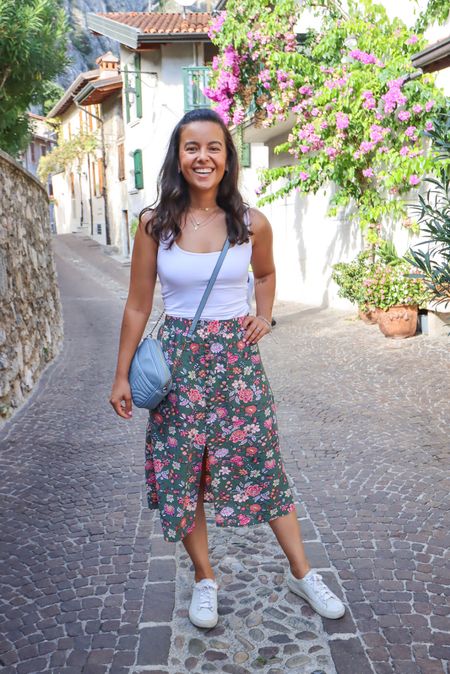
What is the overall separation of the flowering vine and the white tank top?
6103 mm

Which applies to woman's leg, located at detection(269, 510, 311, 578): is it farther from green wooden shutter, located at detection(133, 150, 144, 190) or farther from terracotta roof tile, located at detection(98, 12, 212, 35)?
green wooden shutter, located at detection(133, 150, 144, 190)

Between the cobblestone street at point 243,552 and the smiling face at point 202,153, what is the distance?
A: 159 centimetres

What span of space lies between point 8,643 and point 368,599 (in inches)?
53.1

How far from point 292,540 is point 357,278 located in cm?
741

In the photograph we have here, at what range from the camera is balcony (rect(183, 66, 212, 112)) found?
1806 cm

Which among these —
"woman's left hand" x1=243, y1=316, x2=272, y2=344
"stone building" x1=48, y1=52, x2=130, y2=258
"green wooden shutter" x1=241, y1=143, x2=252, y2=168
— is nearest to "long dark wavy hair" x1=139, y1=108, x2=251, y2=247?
"woman's left hand" x1=243, y1=316, x2=272, y2=344

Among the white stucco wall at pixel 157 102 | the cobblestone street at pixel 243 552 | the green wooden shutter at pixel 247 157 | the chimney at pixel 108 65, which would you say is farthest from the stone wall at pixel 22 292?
the chimney at pixel 108 65

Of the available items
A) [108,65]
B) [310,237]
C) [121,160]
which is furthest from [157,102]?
[108,65]

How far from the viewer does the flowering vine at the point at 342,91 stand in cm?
820

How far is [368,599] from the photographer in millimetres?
2582

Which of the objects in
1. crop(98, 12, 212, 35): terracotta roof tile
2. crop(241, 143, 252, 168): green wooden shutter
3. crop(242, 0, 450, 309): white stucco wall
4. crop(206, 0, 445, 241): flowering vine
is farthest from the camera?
crop(98, 12, 212, 35): terracotta roof tile

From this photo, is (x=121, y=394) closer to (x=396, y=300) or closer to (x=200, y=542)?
(x=200, y=542)

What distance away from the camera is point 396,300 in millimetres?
8273

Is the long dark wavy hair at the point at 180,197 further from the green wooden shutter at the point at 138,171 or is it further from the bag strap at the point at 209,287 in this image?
the green wooden shutter at the point at 138,171
